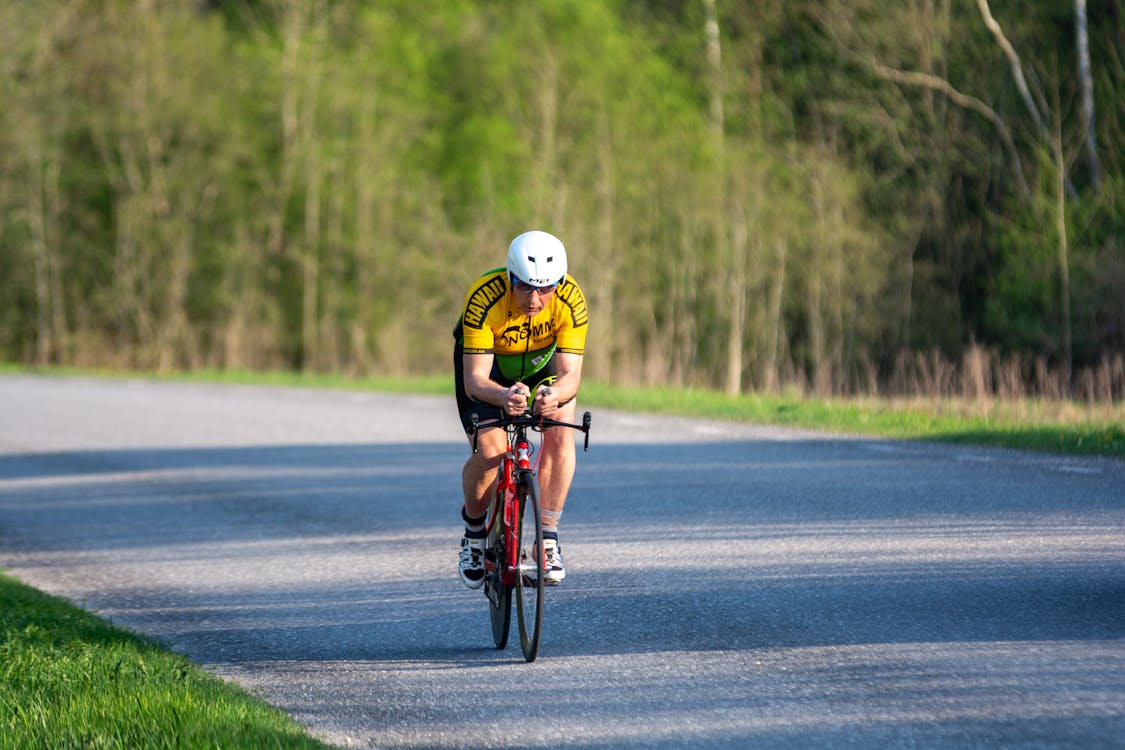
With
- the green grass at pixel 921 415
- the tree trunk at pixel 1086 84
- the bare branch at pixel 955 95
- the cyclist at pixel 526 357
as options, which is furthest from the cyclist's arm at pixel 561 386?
the bare branch at pixel 955 95

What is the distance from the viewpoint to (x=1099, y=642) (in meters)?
6.35

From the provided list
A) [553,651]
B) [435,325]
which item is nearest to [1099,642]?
[553,651]

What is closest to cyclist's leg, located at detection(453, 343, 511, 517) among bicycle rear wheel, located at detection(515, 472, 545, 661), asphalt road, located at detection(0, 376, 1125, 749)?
bicycle rear wheel, located at detection(515, 472, 545, 661)

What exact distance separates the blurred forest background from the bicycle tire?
67.4 feet

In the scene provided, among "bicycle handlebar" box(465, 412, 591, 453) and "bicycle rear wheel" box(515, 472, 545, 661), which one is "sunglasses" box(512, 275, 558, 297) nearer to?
"bicycle handlebar" box(465, 412, 591, 453)

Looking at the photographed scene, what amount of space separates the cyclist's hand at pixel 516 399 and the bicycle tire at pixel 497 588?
48 centimetres

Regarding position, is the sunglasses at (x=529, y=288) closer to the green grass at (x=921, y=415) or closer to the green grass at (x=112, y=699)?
the green grass at (x=112, y=699)

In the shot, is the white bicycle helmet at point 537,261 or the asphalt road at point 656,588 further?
the white bicycle helmet at point 537,261

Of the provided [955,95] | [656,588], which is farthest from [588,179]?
[656,588]

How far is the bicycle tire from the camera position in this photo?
6980mm

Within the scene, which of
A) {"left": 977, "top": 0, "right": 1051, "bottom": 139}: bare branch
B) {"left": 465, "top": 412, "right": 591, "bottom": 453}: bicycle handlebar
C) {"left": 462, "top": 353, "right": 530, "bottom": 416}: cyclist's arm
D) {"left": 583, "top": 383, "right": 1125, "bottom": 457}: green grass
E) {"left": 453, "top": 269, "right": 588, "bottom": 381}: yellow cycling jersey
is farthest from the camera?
{"left": 977, "top": 0, "right": 1051, "bottom": 139}: bare branch

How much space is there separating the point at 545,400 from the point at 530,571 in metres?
0.75

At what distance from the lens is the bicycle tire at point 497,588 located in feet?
22.9

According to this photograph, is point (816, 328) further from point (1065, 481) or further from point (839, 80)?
point (1065, 481)
